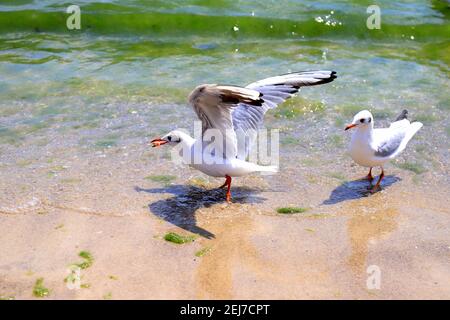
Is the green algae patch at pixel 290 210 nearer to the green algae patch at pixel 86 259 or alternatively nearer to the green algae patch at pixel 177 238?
the green algae patch at pixel 177 238

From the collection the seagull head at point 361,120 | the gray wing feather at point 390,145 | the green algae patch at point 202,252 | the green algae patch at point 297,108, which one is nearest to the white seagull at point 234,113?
the seagull head at point 361,120

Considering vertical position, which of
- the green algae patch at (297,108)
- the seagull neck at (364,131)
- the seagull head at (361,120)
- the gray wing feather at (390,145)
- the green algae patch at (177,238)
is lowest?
the green algae patch at (177,238)

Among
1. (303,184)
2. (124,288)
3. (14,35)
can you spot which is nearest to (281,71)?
(303,184)

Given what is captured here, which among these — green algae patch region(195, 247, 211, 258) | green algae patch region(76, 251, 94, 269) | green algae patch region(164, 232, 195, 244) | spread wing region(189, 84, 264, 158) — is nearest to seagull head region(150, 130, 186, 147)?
spread wing region(189, 84, 264, 158)

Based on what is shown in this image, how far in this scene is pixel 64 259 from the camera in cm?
464

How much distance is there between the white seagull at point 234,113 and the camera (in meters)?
5.15

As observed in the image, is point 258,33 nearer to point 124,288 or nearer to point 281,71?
point 281,71

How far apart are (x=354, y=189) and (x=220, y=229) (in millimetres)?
1533

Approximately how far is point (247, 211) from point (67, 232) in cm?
153

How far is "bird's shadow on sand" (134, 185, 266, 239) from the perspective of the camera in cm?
536

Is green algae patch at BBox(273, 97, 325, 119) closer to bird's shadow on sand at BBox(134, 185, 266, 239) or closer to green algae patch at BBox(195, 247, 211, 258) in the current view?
bird's shadow on sand at BBox(134, 185, 266, 239)

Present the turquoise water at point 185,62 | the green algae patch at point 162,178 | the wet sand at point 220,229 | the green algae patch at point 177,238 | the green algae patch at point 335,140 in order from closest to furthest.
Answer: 1. the wet sand at point 220,229
2. the green algae patch at point 177,238
3. the green algae patch at point 162,178
4. the green algae patch at point 335,140
5. the turquoise water at point 185,62

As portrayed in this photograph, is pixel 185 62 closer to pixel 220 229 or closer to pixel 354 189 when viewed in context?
pixel 354 189

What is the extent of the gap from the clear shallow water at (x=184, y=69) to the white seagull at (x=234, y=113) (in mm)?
509
